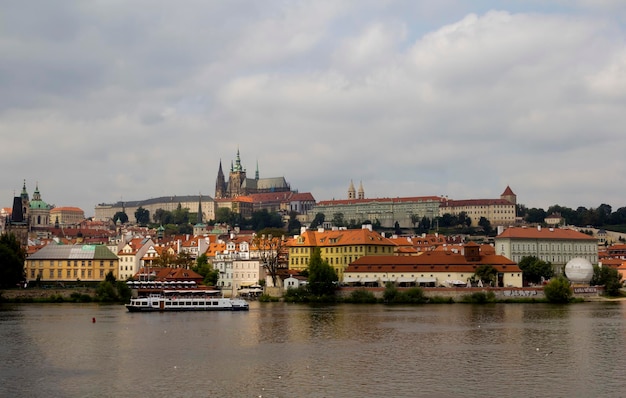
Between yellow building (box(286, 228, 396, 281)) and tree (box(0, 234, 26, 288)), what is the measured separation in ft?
94.1

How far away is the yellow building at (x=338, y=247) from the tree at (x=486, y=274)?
1768cm

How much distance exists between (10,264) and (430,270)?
124ft

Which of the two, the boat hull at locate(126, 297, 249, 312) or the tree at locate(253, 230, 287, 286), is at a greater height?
the tree at locate(253, 230, 287, 286)

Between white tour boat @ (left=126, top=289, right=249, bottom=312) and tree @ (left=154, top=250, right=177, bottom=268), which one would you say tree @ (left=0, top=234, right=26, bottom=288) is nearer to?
tree @ (left=154, top=250, right=177, bottom=268)

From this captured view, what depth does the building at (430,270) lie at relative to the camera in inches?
3366

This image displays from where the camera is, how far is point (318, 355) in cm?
4150

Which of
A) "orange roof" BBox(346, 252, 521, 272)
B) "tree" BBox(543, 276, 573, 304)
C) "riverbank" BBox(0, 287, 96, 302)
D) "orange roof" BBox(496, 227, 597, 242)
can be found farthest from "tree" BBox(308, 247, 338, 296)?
"orange roof" BBox(496, 227, 597, 242)

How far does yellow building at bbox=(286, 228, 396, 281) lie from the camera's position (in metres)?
99.9

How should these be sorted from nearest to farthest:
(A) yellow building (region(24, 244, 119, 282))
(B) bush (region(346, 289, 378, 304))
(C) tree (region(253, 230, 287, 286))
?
(B) bush (region(346, 289, 378, 304)) < (C) tree (region(253, 230, 287, 286)) < (A) yellow building (region(24, 244, 119, 282))

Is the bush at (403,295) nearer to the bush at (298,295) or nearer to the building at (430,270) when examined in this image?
the building at (430,270)

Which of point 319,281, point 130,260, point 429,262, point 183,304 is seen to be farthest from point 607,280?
point 130,260

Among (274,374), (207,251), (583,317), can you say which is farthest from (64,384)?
(207,251)

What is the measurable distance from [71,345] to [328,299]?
39898mm

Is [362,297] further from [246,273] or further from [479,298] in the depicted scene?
[246,273]
